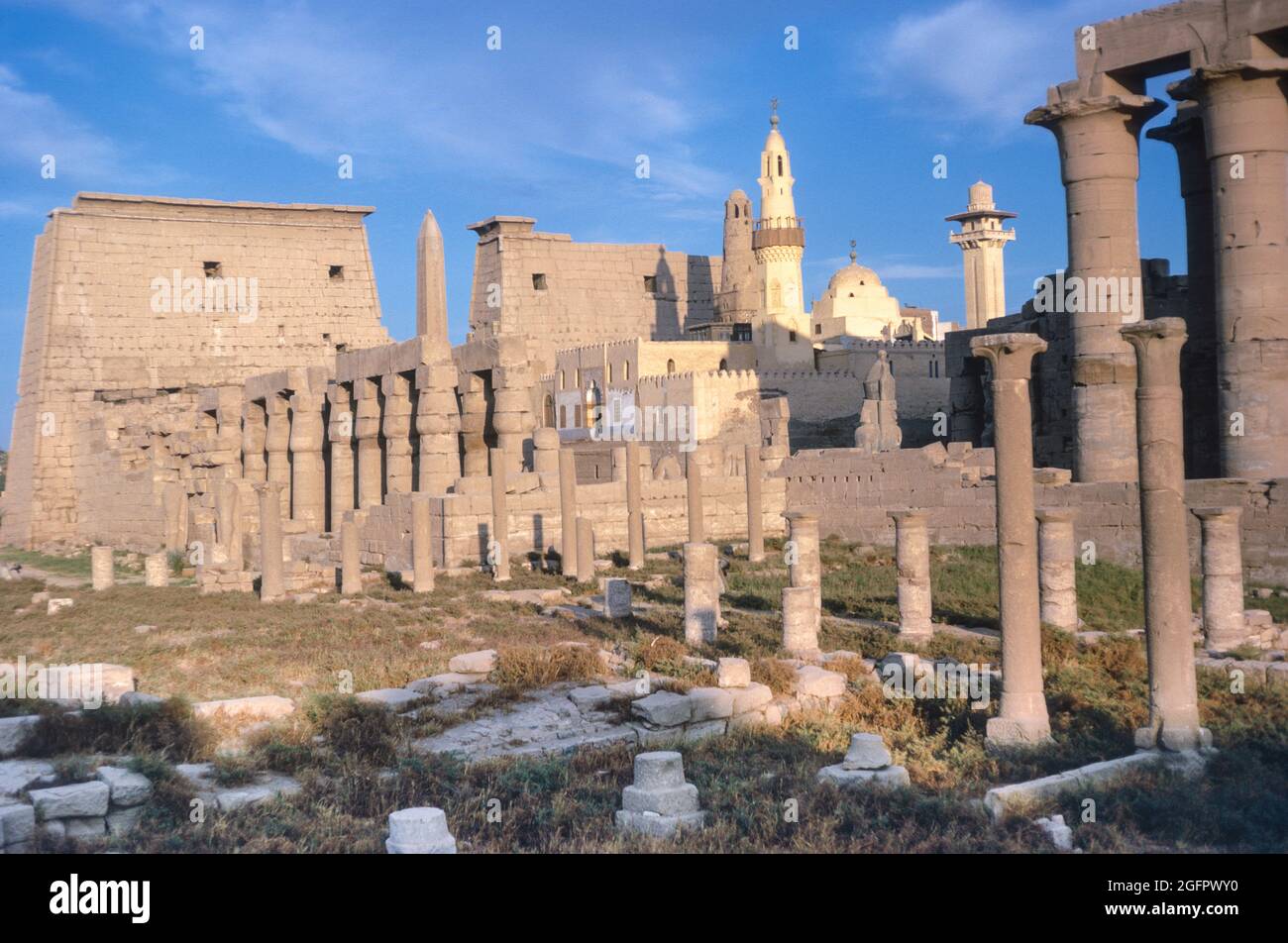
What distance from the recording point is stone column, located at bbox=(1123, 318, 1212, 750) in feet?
30.4

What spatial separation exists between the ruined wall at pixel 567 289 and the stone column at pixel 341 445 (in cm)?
1981

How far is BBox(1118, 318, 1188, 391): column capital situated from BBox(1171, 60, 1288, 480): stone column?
8971mm

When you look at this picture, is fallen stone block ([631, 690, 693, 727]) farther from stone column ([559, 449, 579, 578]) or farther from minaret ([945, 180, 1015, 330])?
minaret ([945, 180, 1015, 330])

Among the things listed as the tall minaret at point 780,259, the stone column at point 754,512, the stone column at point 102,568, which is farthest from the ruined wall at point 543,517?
the tall minaret at point 780,259

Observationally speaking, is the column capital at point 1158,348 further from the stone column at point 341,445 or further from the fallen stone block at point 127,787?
the stone column at point 341,445

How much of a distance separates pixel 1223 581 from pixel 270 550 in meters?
12.2

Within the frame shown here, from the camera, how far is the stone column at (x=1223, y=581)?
529 inches

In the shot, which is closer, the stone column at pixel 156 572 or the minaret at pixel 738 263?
the stone column at pixel 156 572

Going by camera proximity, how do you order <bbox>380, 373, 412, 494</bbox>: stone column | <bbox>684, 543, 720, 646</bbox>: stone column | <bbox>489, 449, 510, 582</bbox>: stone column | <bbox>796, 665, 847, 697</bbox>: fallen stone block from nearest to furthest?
<bbox>796, 665, 847, 697</bbox>: fallen stone block
<bbox>684, 543, 720, 646</bbox>: stone column
<bbox>489, 449, 510, 582</bbox>: stone column
<bbox>380, 373, 412, 494</bbox>: stone column

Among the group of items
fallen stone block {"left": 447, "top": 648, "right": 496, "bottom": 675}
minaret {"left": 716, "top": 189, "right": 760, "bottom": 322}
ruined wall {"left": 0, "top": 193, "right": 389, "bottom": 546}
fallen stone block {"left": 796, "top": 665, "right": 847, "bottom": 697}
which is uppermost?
minaret {"left": 716, "top": 189, "right": 760, "bottom": 322}

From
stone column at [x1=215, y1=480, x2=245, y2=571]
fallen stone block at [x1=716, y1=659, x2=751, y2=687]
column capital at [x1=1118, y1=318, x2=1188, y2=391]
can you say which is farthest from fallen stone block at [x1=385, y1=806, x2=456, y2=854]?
stone column at [x1=215, y1=480, x2=245, y2=571]

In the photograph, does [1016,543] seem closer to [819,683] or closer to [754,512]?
[819,683]

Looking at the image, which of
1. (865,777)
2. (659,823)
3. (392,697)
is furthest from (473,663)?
(659,823)

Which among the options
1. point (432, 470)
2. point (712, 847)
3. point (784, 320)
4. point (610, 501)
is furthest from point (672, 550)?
point (784, 320)
